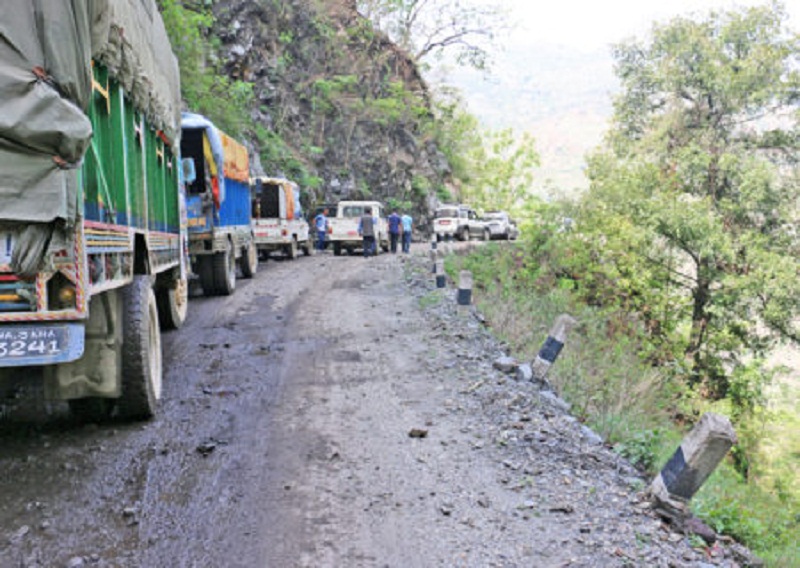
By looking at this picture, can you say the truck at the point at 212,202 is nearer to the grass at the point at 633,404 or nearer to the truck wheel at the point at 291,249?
the grass at the point at 633,404

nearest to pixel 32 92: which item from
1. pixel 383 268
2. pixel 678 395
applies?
pixel 383 268

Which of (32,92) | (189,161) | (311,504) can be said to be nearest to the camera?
(32,92)

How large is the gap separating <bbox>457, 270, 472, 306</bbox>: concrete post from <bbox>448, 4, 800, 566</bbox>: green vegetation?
14.3 feet

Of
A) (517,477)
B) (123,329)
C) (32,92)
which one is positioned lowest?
(517,477)

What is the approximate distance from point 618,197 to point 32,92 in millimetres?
19075

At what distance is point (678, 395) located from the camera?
1683cm

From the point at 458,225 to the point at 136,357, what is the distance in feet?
102

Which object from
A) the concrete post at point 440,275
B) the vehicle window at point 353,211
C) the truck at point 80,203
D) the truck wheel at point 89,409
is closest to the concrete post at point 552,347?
the truck at point 80,203

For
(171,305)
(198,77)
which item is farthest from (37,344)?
(198,77)

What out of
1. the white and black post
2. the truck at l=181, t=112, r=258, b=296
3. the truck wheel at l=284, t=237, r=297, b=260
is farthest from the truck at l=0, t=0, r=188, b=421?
the truck wheel at l=284, t=237, r=297, b=260

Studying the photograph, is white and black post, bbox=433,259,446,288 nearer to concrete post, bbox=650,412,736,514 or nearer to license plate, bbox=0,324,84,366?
concrete post, bbox=650,412,736,514

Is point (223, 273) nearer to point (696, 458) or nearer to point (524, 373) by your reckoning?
point (524, 373)

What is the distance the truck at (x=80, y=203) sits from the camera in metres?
3.35

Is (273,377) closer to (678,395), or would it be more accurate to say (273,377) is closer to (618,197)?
(678,395)
